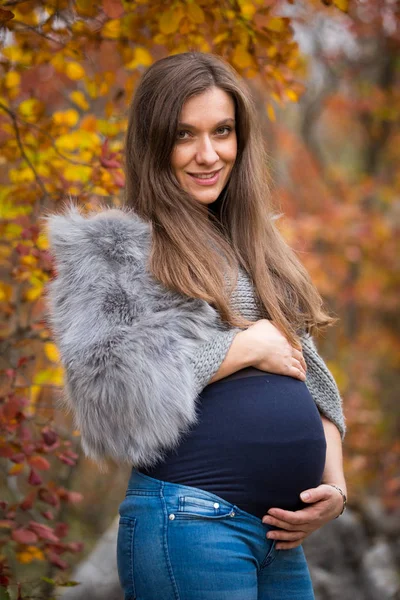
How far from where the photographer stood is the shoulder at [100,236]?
228 cm

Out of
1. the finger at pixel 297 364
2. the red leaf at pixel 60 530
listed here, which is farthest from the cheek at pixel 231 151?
the red leaf at pixel 60 530

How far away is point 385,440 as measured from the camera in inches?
322

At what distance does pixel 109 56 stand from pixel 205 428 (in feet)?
10.9

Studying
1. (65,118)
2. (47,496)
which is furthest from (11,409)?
(65,118)

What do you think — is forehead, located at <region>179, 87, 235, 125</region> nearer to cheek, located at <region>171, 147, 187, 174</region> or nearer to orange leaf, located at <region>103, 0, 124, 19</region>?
cheek, located at <region>171, 147, 187, 174</region>

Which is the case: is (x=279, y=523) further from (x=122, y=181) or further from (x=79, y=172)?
(x=79, y=172)

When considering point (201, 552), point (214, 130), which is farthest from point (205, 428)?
point (214, 130)

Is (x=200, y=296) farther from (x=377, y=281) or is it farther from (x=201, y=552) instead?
(x=377, y=281)

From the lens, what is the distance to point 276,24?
288 cm

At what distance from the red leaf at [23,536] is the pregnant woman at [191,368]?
681 millimetres

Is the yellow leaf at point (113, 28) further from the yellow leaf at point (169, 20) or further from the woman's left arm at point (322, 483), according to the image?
the woman's left arm at point (322, 483)

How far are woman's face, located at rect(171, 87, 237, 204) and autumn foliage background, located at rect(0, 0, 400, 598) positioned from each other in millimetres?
473

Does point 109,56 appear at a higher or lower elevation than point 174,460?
higher

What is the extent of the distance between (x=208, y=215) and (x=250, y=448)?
907 mm
